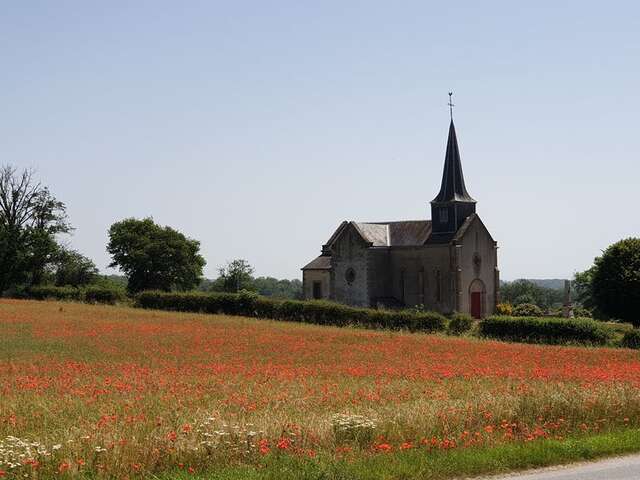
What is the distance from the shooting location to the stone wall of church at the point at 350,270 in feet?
232

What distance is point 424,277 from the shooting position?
70250 millimetres

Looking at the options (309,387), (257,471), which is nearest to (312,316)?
(309,387)

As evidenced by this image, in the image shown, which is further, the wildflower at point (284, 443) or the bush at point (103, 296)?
the bush at point (103, 296)

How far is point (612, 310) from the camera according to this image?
194ft

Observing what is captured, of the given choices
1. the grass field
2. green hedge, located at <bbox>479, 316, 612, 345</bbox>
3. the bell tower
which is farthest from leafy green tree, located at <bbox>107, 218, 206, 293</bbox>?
the grass field

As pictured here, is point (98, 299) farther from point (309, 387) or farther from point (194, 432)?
point (194, 432)

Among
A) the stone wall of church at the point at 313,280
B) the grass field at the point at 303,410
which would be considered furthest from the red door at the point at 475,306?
the grass field at the point at 303,410

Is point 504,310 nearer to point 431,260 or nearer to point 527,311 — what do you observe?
point 527,311

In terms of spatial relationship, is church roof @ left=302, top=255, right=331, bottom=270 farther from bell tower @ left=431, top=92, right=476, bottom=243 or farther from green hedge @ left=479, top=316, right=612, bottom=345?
green hedge @ left=479, top=316, right=612, bottom=345

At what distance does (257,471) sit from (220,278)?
365 ft

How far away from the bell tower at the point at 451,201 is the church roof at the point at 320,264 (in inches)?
475

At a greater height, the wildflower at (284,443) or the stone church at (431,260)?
the stone church at (431,260)

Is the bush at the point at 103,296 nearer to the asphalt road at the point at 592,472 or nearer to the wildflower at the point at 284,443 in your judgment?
the wildflower at the point at 284,443

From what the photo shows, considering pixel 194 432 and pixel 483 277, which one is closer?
pixel 194 432
